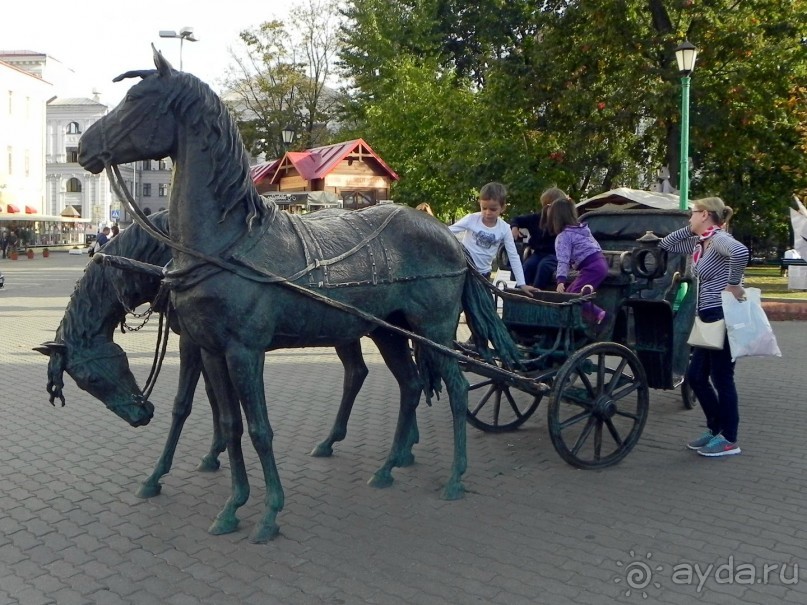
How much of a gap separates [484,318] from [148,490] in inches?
94.9

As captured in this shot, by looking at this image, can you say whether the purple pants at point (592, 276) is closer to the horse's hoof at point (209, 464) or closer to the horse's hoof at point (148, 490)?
the horse's hoof at point (209, 464)

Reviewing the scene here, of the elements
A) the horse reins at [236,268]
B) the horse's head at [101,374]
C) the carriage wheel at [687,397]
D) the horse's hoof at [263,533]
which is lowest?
the horse's hoof at [263,533]

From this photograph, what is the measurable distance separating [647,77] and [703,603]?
15742mm

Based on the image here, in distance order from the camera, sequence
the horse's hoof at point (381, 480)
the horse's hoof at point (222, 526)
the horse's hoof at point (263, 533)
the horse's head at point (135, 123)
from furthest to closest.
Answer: the horse's hoof at point (381, 480)
the horse's hoof at point (222, 526)
the horse's hoof at point (263, 533)
the horse's head at point (135, 123)

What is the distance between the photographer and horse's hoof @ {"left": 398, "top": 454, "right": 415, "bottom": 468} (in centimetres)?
544

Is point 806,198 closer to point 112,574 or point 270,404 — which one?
point 270,404

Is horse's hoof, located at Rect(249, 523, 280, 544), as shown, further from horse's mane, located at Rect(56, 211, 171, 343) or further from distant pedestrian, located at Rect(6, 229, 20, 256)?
distant pedestrian, located at Rect(6, 229, 20, 256)

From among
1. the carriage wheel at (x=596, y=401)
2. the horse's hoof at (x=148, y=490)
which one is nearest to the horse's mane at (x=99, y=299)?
the horse's hoof at (x=148, y=490)

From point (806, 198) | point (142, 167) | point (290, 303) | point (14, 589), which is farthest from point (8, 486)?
point (142, 167)

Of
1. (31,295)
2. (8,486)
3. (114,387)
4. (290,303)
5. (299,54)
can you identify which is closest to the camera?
(290,303)

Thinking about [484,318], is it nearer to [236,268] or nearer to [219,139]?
[236,268]

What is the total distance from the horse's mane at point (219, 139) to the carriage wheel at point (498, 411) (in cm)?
266

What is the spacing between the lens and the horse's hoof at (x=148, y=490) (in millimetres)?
5008

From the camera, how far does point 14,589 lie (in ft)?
12.4
